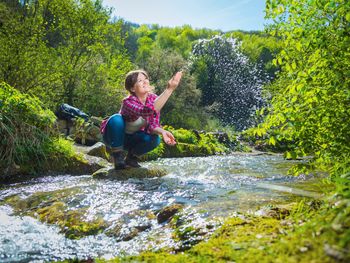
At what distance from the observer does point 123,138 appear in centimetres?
615

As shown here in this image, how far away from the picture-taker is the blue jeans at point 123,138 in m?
5.93

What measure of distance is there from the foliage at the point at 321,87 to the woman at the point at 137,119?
275 centimetres

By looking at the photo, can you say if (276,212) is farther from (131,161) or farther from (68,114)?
(68,114)

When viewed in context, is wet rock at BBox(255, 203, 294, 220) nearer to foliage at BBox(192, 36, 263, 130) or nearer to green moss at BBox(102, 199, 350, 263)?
green moss at BBox(102, 199, 350, 263)

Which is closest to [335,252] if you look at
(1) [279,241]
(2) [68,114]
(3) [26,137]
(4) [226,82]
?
(1) [279,241]

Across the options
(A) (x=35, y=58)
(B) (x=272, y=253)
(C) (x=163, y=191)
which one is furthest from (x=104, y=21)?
(B) (x=272, y=253)

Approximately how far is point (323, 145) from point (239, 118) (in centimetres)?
3680

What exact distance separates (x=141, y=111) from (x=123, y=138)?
72 centimetres

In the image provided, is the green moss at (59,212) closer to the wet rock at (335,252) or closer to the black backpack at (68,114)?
the wet rock at (335,252)

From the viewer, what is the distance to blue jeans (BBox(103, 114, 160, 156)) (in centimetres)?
593

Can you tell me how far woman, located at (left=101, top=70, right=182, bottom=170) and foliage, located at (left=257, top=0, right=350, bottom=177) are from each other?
9.02ft

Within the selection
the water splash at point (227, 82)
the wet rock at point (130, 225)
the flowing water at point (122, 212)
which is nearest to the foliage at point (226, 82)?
the water splash at point (227, 82)

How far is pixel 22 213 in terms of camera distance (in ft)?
13.8

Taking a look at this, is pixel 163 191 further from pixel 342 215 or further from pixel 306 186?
pixel 342 215
